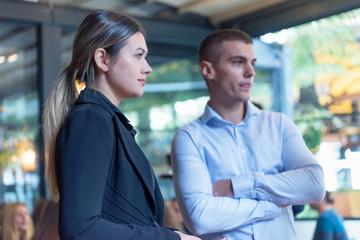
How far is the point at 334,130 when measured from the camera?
517 cm

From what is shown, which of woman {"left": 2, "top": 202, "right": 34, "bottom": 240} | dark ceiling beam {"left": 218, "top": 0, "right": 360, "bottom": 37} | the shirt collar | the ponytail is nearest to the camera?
the ponytail

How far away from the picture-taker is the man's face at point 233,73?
2.45 meters

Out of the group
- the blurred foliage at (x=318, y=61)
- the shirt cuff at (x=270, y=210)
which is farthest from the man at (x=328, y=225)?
the shirt cuff at (x=270, y=210)

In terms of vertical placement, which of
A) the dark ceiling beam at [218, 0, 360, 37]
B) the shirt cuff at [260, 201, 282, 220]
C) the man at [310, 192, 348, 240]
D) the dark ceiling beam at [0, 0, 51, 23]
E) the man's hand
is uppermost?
the dark ceiling beam at [0, 0, 51, 23]

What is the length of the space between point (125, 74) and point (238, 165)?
0.86 metres

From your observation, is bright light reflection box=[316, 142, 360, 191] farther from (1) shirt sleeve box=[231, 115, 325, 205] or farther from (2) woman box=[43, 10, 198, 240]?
(2) woman box=[43, 10, 198, 240]

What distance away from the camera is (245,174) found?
86.7 inches

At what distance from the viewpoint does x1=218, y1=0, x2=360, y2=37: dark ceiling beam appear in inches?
191

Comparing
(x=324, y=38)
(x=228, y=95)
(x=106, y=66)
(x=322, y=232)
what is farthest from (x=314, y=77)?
(x=106, y=66)

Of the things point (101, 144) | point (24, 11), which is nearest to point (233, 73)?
point (101, 144)

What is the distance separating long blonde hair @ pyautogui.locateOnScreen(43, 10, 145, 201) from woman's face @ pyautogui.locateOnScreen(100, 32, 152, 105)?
2 cm

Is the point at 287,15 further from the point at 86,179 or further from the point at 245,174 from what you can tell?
the point at 86,179

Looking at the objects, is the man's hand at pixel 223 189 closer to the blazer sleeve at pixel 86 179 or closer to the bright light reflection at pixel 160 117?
the blazer sleeve at pixel 86 179

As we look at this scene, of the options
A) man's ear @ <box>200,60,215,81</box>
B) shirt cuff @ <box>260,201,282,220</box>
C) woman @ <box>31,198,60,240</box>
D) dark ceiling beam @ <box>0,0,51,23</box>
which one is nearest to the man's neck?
man's ear @ <box>200,60,215,81</box>
